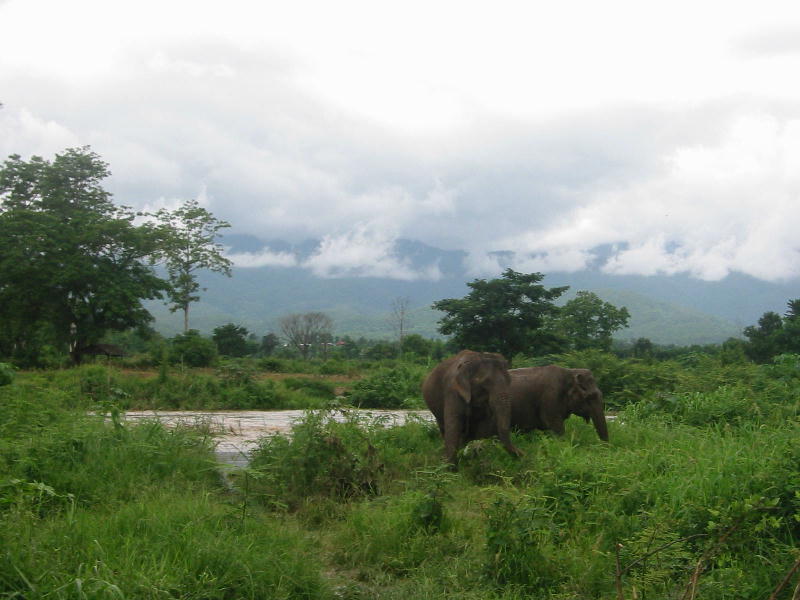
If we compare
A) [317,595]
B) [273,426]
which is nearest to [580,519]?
[317,595]

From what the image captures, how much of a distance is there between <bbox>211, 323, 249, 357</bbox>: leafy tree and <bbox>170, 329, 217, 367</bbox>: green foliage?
40.5 feet

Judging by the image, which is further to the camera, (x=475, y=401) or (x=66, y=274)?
(x=66, y=274)

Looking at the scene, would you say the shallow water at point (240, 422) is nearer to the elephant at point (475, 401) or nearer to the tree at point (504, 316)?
the elephant at point (475, 401)

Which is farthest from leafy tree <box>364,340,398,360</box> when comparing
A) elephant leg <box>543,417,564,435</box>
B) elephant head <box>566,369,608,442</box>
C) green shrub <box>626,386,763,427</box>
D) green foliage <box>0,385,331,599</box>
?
green foliage <box>0,385,331,599</box>

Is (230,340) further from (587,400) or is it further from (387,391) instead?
(587,400)

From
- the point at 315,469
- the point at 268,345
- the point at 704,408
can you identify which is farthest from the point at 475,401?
the point at 268,345

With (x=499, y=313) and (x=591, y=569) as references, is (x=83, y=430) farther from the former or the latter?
(x=499, y=313)

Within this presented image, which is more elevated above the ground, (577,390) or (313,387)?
(577,390)

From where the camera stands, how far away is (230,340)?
135 ft

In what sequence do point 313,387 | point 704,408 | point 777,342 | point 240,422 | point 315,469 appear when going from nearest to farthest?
point 315,469, point 704,408, point 240,422, point 313,387, point 777,342

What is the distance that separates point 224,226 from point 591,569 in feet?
141

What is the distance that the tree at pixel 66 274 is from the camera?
2748 centimetres

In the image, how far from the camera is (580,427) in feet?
36.1

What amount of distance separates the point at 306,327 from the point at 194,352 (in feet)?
169
